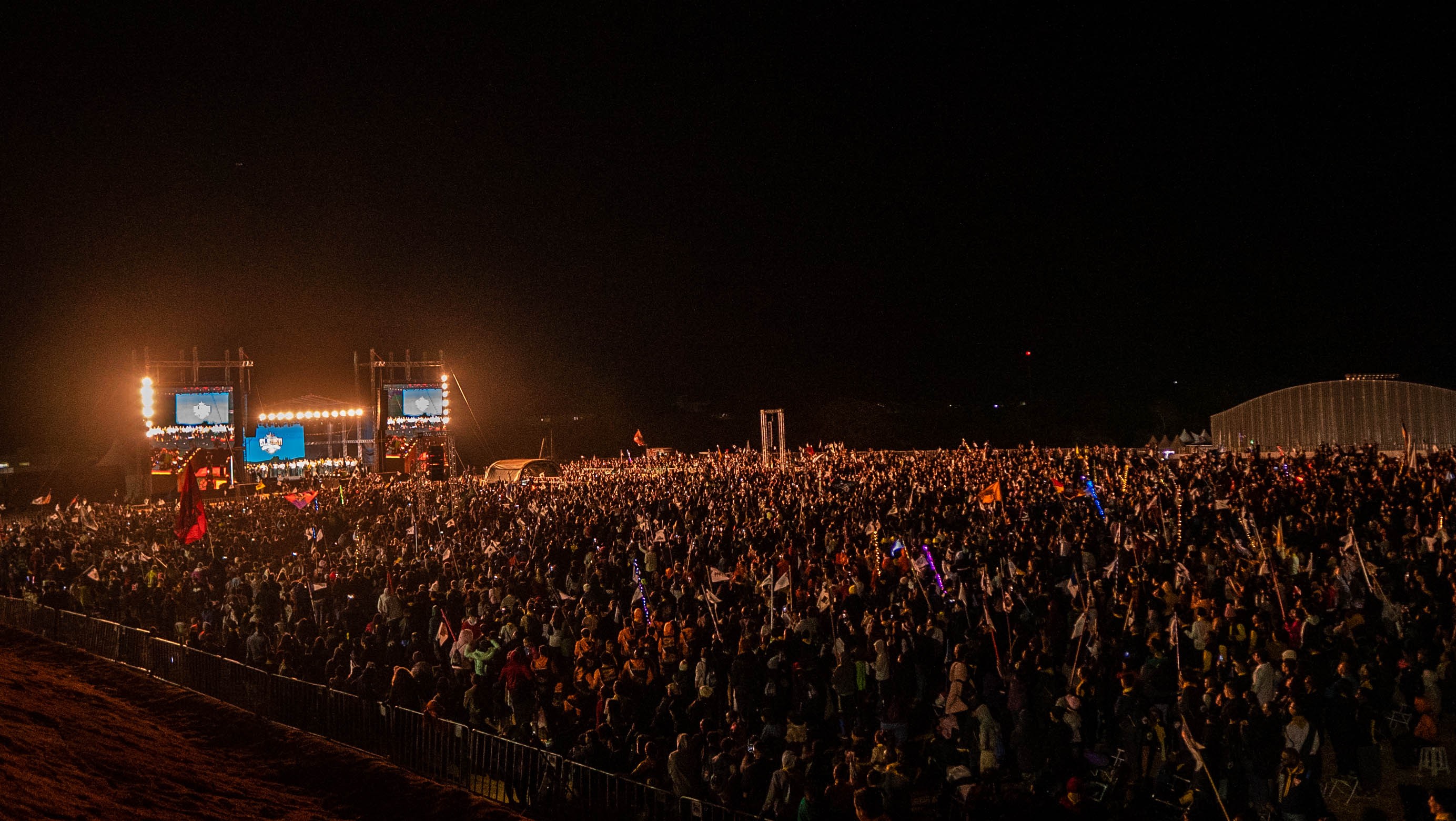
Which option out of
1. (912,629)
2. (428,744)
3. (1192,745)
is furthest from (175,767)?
(1192,745)

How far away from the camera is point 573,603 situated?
41.0ft

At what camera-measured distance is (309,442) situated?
4450 cm

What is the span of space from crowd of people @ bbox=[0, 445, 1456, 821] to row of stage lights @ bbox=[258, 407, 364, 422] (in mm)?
23088

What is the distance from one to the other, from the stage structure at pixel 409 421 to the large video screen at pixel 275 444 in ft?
13.0

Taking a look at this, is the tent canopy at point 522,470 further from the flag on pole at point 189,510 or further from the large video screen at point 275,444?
the large video screen at point 275,444

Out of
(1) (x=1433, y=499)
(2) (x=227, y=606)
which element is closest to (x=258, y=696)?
(2) (x=227, y=606)

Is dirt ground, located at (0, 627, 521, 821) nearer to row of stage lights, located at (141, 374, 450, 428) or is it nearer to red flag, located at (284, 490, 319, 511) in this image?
red flag, located at (284, 490, 319, 511)

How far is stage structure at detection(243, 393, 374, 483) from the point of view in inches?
1642

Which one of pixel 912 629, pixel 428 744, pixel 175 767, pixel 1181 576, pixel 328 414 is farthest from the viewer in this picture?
pixel 328 414

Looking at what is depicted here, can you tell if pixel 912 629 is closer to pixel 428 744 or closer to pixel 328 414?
pixel 428 744

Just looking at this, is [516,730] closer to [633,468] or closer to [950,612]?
[950,612]

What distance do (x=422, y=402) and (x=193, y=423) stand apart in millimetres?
8830

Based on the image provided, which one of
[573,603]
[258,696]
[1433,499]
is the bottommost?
[258,696]

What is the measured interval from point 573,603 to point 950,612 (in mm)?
4847
